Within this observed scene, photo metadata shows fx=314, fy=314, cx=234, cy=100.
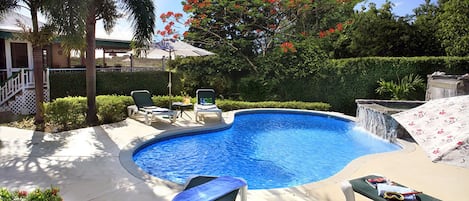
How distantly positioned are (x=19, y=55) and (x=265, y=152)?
46.7 ft

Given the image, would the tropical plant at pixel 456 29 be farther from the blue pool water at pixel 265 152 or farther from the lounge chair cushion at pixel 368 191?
the lounge chair cushion at pixel 368 191

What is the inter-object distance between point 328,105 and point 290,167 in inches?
337

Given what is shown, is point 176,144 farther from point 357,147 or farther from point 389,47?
point 389,47

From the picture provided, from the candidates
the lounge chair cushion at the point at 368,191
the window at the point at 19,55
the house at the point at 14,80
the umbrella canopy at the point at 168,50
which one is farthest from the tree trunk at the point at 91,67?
the lounge chair cushion at the point at 368,191

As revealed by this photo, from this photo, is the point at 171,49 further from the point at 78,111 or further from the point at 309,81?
the point at 309,81

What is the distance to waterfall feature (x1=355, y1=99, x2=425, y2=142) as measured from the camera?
955 centimetres

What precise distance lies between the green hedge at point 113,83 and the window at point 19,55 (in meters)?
4.10

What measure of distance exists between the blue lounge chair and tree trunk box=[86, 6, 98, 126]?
7744mm

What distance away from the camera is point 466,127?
3.08m

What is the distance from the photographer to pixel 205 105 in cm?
1269

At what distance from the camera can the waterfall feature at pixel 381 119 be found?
9547 mm

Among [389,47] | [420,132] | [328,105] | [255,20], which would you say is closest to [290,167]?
[420,132]

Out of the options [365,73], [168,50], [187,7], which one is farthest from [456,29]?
[168,50]

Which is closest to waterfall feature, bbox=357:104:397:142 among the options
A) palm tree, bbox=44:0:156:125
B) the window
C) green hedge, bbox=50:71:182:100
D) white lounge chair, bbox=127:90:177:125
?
white lounge chair, bbox=127:90:177:125
